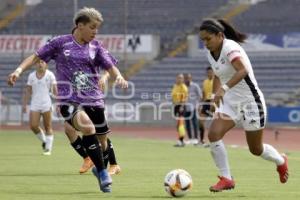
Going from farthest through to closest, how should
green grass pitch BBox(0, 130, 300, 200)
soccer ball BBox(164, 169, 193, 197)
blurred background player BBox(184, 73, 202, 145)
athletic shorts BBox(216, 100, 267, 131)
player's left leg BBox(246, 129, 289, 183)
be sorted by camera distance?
blurred background player BBox(184, 73, 202, 145), player's left leg BBox(246, 129, 289, 183), athletic shorts BBox(216, 100, 267, 131), green grass pitch BBox(0, 130, 300, 200), soccer ball BBox(164, 169, 193, 197)

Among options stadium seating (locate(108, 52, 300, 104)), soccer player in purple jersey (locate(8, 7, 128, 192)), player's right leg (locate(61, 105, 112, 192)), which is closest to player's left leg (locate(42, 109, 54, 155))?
soccer player in purple jersey (locate(8, 7, 128, 192))

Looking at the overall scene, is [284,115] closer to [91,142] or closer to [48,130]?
[48,130]

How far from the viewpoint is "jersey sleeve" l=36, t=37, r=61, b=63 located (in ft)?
38.6

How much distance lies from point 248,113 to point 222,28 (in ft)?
3.53

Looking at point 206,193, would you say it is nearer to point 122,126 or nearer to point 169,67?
point 122,126

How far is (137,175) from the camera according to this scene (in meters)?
14.1

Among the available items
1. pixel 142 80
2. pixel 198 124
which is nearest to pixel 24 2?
pixel 142 80

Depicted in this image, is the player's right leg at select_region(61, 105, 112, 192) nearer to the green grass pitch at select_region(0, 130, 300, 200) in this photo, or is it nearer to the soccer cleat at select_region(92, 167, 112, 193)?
the soccer cleat at select_region(92, 167, 112, 193)

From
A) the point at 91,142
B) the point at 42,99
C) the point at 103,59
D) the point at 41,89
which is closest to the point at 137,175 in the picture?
the point at 103,59

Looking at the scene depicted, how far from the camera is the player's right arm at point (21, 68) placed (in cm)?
1077

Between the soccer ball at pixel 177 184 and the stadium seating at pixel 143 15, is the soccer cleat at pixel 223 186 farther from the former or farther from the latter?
the stadium seating at pixel 143 15

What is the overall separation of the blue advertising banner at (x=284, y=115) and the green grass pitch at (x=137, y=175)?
14.3 m

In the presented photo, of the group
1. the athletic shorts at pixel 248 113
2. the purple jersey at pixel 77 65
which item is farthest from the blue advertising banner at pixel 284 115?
the athletic shorts at pixel 248 113

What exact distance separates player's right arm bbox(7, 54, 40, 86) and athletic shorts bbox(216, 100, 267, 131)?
8.05ft
